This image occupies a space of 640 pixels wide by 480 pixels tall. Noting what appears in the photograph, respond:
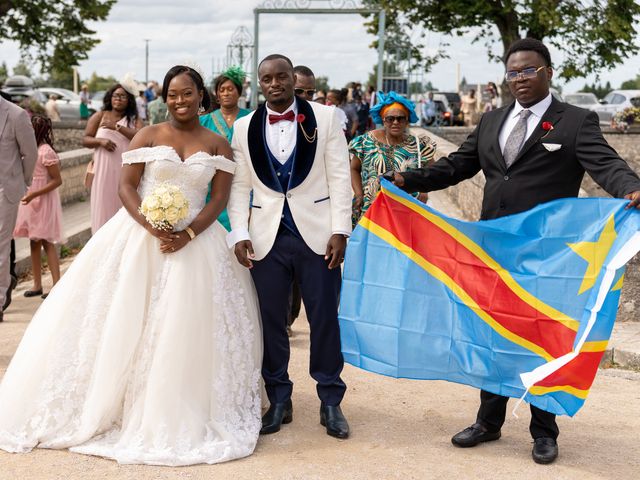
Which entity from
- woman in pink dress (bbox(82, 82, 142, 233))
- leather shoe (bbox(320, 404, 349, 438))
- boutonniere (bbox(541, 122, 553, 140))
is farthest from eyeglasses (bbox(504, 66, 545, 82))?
woman in pink dress (bbox(82, 82, 142, 233))

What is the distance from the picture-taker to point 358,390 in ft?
22.6

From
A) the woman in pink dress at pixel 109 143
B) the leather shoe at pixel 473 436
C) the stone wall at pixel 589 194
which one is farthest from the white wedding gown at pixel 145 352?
the stone wall at pixel 589 194

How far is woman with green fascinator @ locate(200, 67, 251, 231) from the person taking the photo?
25.5 ft

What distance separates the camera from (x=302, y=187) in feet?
19.1

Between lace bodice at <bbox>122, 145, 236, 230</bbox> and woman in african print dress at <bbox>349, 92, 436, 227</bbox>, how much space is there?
1.89m

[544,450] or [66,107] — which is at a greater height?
[544,450]

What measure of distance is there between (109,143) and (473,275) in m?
5.41

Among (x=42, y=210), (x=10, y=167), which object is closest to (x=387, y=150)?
(x=10, y=167)

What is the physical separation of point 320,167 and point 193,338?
1.25 metres

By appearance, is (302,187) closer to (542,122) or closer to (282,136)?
(282,136)

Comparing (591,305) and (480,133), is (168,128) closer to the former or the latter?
(480,133)

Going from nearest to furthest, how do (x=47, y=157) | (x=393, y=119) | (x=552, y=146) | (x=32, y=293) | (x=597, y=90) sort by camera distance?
1. (x=552, y=146)
2. (x=393, y=119)
3. (x=47, y=157)
4. (x=32, y=293)
5. (x=597, y=90)

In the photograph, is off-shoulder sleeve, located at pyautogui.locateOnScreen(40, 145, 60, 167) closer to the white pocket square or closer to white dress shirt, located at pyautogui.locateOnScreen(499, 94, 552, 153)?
white dress shirt, located at pyautogui.locateOnScreen(499, 94, 552, 153)

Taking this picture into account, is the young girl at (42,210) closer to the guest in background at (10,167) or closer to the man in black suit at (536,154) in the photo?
the guest in background at (10,167)
